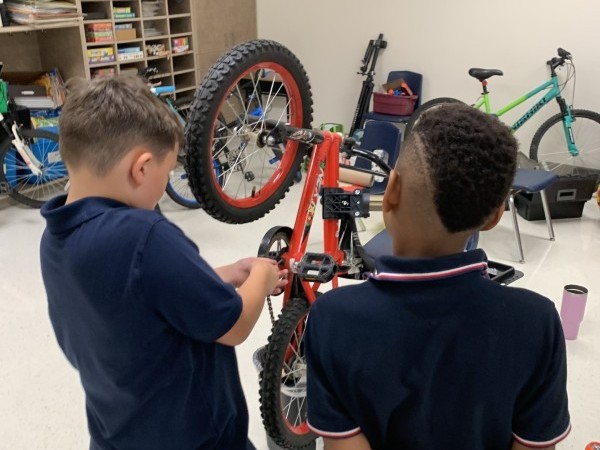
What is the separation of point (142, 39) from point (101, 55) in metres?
0.40

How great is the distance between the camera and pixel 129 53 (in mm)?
4215

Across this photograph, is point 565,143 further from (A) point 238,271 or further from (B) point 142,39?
(A) point 238,271

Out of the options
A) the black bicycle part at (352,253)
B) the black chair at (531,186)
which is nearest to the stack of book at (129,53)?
A: the black chair at (531,186)

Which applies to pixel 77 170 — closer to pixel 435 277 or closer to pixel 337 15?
pixel 435 277

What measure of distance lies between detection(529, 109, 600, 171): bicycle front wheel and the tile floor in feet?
1.18

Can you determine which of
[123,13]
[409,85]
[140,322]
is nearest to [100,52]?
[123,13]

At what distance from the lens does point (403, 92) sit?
4559 millimetres

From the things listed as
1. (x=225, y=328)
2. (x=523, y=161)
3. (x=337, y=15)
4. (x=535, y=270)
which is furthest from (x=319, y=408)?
(x=337, y=15)

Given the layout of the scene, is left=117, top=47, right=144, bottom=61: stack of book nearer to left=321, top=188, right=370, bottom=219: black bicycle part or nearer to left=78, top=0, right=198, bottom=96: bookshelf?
left=78, top=0, right=198, bottom=96: bookshelf

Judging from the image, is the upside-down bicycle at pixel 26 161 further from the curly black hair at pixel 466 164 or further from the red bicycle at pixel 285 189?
the curly black hair at pixel 466 164

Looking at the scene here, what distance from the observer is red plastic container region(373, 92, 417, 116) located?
4.47 metres

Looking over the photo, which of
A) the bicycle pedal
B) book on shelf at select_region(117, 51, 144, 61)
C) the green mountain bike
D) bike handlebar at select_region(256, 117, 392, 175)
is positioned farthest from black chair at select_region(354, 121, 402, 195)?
book on shelf at select_region(117, 51, 144, 61)

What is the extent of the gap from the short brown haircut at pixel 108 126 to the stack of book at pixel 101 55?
3398 millimetres

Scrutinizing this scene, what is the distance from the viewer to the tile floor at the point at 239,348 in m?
1.98
